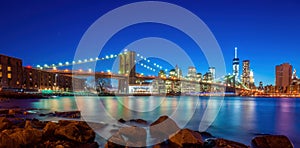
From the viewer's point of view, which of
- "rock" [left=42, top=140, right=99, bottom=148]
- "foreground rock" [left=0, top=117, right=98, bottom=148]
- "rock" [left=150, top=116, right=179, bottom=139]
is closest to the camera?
"foreground rock" [left=0, top=117, right=98, bottom=148]

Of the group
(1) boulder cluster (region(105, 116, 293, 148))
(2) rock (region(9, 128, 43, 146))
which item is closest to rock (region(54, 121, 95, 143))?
(2) rock (region(9, 128, 43, 146))

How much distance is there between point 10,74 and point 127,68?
25.4 m

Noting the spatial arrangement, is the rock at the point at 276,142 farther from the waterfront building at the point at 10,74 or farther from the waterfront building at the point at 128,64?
the waterfront building at the point at 128,64

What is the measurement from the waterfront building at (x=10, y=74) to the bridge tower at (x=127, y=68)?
21.7m

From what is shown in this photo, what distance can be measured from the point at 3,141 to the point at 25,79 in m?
50.3

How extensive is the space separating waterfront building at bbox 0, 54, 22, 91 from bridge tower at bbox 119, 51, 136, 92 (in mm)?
21693

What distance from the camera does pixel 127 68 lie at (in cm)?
6141

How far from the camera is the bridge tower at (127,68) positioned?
58156mm

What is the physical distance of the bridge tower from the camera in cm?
5816

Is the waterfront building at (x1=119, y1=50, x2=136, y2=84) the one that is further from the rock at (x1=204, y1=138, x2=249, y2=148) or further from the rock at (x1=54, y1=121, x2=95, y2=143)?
the rock at (x1=204, y1=138, x2=249, y2=148)

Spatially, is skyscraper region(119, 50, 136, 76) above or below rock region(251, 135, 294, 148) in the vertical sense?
above

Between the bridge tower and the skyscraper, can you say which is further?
the skyscraper

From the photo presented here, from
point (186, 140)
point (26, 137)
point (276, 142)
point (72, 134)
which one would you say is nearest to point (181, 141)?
point (186, 140)

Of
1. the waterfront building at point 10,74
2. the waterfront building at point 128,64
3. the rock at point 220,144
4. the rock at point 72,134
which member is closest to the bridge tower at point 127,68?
the waterfront building at point 128,64
